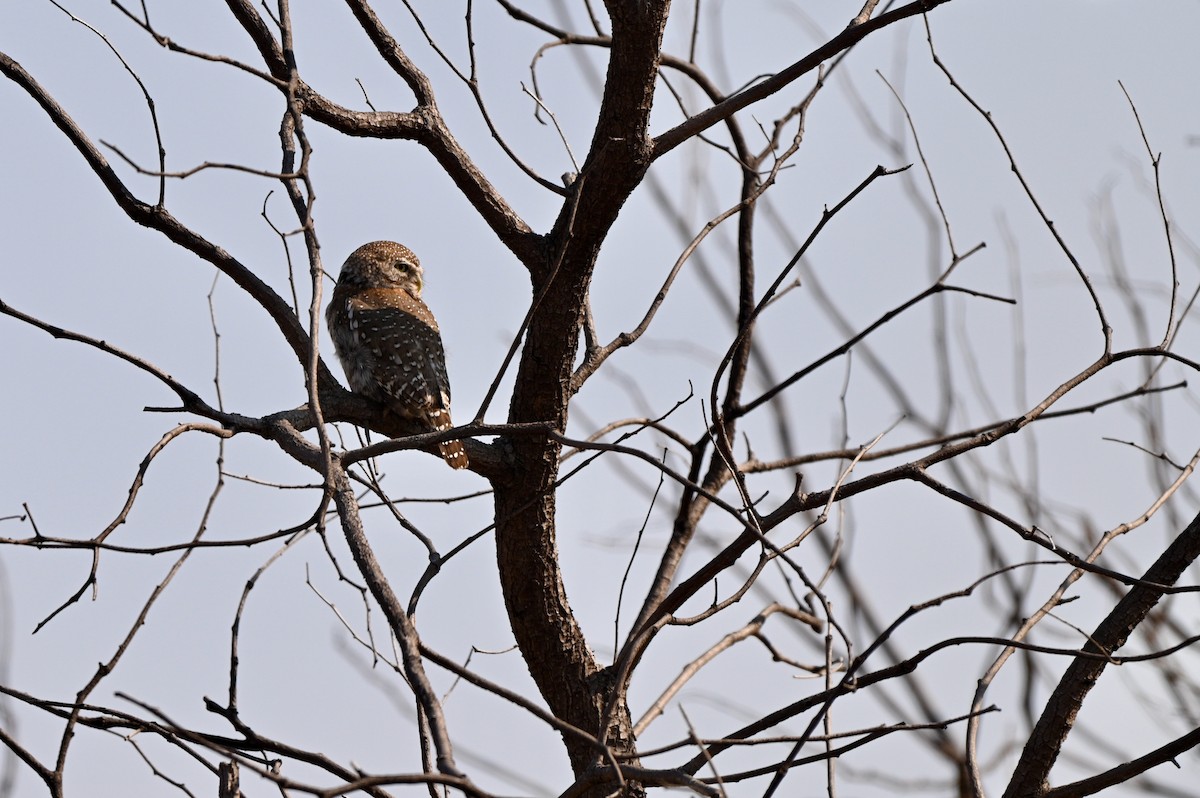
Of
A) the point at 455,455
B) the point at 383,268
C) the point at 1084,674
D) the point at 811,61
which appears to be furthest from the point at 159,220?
the point at 383,268

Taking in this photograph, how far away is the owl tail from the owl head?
2666 millimetres

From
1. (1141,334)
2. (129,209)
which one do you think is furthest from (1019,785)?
(129,209)

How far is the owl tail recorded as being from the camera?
139 inches

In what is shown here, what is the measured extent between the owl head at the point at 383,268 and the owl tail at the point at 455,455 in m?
2.67

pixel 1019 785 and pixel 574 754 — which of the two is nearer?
pixel 1019 785

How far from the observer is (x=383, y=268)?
6176 millimetres

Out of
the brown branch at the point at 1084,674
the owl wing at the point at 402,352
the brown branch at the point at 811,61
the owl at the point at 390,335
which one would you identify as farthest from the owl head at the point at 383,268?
the brown branch at the point at 1084,674

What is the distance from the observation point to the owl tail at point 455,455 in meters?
3.52

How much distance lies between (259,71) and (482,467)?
55.4 inches

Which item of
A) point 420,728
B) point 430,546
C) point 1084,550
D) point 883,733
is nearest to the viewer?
point 883,733

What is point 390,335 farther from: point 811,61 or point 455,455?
point 811,61

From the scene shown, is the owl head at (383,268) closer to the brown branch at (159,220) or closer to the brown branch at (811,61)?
the brown branch at (159,220)

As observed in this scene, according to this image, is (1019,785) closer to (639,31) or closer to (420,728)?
(420,728)

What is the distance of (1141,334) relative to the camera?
4.45 m
